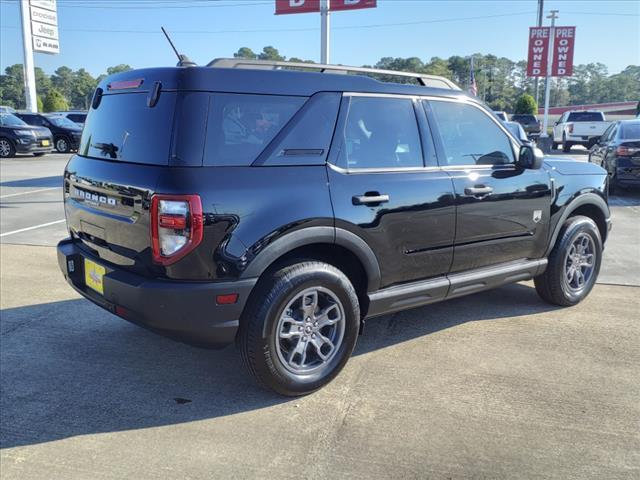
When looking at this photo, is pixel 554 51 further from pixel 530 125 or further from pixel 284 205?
pixel 284 205

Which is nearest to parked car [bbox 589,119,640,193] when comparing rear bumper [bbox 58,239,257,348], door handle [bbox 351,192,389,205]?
door handle [bbox 351,192,389,205]

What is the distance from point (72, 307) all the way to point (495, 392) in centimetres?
361

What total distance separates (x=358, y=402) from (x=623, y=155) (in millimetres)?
9628

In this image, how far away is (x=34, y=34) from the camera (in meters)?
35.1

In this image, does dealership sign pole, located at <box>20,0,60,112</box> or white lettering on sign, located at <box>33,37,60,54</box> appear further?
white lettering on sign, located at <box>33,37,60,54</box>

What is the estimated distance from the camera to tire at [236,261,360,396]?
10.5 ft

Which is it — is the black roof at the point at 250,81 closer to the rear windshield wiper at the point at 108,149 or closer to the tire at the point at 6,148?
the rear windshield wiper at the point at 108,149

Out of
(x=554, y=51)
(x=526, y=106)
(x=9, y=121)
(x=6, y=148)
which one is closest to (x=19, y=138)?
(x=6, y=148)

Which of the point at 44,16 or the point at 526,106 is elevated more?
the point at 44,16

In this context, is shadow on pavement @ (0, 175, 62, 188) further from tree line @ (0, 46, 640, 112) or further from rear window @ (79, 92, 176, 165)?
tree line @ (0, 46, 640, 112)

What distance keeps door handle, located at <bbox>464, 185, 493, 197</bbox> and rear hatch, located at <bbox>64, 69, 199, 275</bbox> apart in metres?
2.12

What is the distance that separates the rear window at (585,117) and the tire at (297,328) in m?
24.1

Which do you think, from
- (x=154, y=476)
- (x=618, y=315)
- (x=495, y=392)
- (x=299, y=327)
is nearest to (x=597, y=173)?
(x=618, y=315)

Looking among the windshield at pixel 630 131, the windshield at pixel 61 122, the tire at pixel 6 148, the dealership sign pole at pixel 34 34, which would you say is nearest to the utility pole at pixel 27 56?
the dealership sign pole at pixel 34 34
